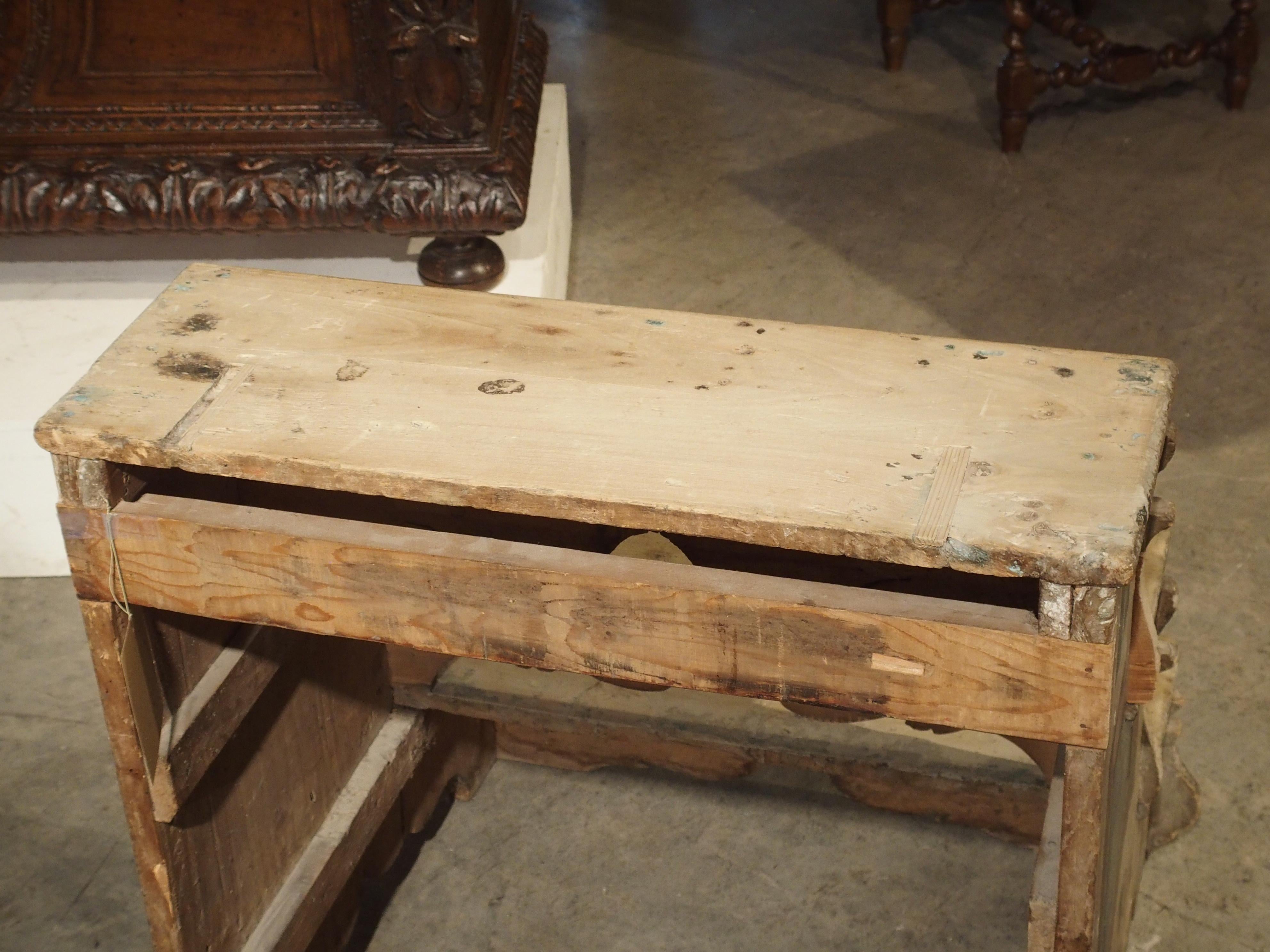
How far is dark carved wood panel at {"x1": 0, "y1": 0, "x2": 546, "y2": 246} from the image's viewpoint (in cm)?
218

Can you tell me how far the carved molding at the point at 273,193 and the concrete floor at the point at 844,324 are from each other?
2.35ft

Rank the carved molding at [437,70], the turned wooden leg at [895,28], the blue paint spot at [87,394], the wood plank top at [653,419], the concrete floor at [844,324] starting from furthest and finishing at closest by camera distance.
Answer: the turned wooden leg at [895,28], the carved molding at [437,70], the concrete floor at [844,324], the blue paint spot at [87,394], the wood plank top at [653,419]

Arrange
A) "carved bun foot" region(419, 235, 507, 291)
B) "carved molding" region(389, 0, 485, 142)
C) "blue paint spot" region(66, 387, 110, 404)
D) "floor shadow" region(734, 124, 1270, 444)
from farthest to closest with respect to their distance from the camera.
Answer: "floor shadow" region(734, 124, 1270, 444), "carved bun foot" region(419, 235, 507, 291), "carved molding" region(389, 0, 485, 142), "blue paint spot" region(66, 387, 110, 404)

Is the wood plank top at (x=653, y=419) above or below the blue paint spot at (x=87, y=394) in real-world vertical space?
above

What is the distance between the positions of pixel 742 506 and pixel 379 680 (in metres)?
0.95

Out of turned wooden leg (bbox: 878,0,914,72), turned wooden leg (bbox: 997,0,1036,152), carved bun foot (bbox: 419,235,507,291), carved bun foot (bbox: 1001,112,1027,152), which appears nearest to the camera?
carved bun foot (bbox: 419,235,507,291)

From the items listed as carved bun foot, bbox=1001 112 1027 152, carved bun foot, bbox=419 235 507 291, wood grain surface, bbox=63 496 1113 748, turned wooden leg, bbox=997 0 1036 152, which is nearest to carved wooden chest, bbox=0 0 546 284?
carved bun foot, bbox=419 235 507 291

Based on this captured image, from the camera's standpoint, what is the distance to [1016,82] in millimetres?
3559

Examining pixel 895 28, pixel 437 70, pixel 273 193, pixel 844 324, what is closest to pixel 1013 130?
pixel 895 28

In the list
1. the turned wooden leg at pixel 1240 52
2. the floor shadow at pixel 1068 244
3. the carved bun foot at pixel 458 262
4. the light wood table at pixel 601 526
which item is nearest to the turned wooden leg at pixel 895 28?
the floor shadow at pixel 1068 244

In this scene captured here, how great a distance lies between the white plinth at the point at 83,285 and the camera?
8.05 ft

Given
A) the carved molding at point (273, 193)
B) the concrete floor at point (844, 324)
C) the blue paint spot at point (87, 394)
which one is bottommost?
the concrete floor at point (844, 324)

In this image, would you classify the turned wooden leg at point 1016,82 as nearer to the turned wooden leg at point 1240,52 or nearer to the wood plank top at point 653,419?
the turned wooden leg at point 1240,52

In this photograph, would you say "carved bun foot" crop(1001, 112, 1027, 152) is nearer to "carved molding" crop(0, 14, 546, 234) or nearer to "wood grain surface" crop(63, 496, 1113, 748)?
"carved molding" crop(0, 14, 546, 234)
